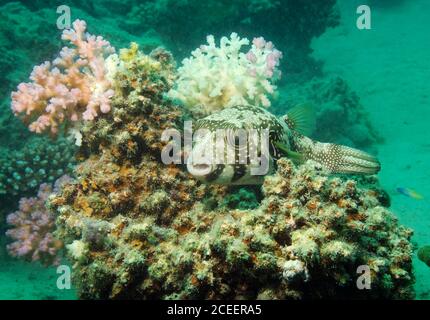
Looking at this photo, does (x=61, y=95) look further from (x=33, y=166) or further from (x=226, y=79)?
(x=33, y=166)

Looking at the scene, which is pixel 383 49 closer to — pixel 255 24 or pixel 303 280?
pixel 255 24

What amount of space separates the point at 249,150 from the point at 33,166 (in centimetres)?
556

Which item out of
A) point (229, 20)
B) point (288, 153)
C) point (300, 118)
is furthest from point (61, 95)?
point (229, 20)

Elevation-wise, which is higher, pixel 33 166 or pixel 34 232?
pixel 33 166

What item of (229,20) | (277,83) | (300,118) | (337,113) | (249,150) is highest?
(229,20)

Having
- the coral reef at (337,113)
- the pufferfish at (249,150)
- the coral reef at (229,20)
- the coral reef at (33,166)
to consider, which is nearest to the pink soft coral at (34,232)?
the coral reef at (33,166)

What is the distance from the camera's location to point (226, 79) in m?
4.82

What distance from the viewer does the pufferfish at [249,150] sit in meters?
3.33

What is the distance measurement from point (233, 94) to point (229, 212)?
2006 millimetres

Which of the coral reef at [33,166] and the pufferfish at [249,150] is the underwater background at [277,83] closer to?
the coral reef at [33,166]

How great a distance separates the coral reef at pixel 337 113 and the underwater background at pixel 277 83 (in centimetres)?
4

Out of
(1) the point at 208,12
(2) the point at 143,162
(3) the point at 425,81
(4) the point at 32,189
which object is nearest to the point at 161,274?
(2) the point at 143,162

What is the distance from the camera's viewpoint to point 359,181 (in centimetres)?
474

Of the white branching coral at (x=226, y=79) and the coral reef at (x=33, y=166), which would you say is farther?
the coral reef at (x=33, y=166)
